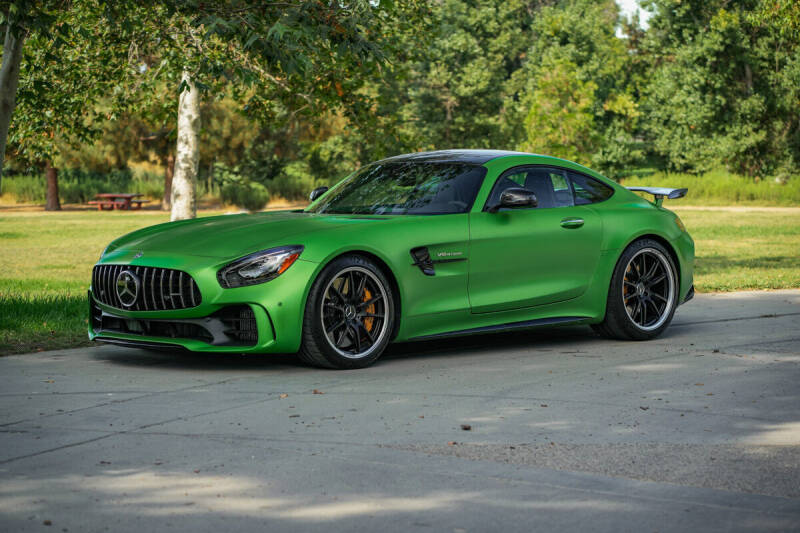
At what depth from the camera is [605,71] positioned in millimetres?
57438

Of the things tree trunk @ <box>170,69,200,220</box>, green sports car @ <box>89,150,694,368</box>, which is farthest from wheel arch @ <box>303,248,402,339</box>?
tree trunk @ <box>170,69,200,220</box>

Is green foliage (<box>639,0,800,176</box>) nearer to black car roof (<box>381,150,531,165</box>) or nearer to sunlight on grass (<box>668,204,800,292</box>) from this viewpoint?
sunlight on grass (<box>668,204,800,292</box>)

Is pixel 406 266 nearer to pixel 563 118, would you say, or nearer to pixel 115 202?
pixel 563 118

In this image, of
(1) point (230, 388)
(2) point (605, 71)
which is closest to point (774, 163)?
(2) point (605, 71)

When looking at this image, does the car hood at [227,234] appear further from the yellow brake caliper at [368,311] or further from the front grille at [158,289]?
the yellow brake caliper at [368,311]

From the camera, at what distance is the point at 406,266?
25.6ft

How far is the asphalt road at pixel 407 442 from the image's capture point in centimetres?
427

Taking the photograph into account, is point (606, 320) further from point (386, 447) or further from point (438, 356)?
point (386, 447)

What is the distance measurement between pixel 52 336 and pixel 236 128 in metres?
40.5

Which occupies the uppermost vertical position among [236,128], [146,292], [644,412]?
[236,128]

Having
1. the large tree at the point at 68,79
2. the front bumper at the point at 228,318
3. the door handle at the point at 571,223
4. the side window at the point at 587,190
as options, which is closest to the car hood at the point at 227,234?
the front bumper at the point at 228,318

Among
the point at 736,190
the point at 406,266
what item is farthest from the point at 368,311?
the point at 736,190

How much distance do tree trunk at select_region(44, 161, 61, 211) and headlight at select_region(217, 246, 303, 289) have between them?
44.3m

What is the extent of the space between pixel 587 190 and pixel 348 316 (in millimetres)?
2687
